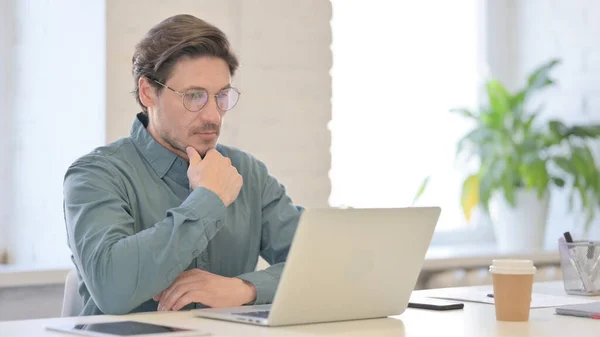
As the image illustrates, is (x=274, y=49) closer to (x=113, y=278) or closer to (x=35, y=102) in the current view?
(x=35, y=102)

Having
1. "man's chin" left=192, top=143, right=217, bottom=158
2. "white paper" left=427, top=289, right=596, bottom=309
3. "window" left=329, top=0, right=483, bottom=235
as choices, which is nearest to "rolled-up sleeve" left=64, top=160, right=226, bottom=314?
"man's chin" left=192, top=143, right=217, bottom=158

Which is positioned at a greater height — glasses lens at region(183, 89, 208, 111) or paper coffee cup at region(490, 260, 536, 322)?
glasses lens at region(183, 89, 208, 111)

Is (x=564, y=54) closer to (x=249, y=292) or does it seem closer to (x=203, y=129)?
(x=203, y=129)

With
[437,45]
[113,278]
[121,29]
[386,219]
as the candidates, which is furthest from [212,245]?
[437,45]

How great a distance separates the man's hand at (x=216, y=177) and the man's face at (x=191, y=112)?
0.12m

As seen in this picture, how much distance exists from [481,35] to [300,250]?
10.8ft

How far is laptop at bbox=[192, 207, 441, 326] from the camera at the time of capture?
1.50 metres

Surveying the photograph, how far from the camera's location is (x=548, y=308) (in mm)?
1841

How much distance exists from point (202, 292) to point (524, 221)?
97.2 inches

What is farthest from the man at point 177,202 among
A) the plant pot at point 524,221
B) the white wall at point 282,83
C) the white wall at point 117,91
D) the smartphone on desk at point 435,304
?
the plant pot at point 524,221

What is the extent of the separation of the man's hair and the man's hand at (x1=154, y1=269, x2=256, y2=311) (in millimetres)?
543

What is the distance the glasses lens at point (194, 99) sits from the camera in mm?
2184

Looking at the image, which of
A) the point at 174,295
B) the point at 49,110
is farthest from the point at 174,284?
the point at 49,110

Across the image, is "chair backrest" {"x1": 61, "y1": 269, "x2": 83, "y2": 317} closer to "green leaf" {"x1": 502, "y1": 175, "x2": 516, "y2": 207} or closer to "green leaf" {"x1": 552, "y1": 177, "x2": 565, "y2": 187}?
"green leaf" {"x1": 502, "y1": 175, "x2": 516, "y2": 207}
